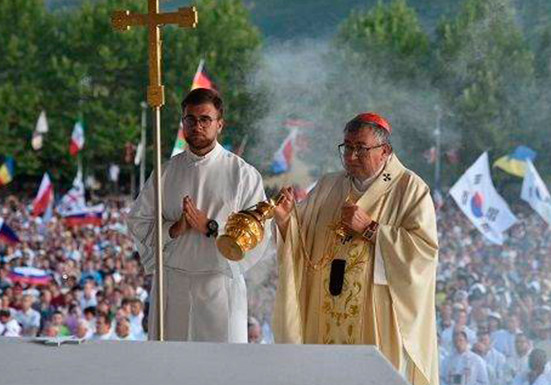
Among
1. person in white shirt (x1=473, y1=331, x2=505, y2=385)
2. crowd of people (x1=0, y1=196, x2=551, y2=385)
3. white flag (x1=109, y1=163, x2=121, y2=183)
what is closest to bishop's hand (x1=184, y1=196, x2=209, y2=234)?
crowd of people (x1=0, y1=196, x2=551, y2=385)

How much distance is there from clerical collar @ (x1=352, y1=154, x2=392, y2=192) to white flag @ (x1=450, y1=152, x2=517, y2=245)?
5.98 metres

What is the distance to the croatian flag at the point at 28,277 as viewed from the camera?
1122cm

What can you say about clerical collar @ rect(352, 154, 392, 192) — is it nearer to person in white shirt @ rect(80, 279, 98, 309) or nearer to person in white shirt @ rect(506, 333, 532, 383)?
person in white shirt @ rect(506, 333, 532, 383)

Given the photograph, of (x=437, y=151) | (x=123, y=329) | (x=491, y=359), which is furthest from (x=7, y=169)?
(x=491, y=359)

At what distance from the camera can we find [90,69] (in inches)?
1148

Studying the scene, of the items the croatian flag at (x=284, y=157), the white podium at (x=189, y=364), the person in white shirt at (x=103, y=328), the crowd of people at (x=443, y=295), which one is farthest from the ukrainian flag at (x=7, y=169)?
the white podium at (x=189, y=364)

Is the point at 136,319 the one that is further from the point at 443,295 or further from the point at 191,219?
the point at 191,219

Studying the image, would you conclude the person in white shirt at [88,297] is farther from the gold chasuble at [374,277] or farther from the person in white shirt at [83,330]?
the gold chasuble at [374,277]

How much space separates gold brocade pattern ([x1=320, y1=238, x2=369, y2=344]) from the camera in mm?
3914

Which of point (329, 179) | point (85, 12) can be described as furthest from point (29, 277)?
point (85, 12)

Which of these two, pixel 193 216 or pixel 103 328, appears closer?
pixel 193 216

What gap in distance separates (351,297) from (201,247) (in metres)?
0.60

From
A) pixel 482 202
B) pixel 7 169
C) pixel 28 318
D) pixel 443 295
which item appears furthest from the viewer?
pixel 7 169

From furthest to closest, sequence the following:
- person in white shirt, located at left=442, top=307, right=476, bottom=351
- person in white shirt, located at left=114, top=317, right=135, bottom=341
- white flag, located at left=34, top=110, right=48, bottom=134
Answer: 1. white flag, located at left=34, top=110, right=48, bottom=134
2. person in white shirt, located at left=114, top=317, right=135, bottom=341
3. person in white shirt, located at left=442, top=307, right=476, bottom=351
